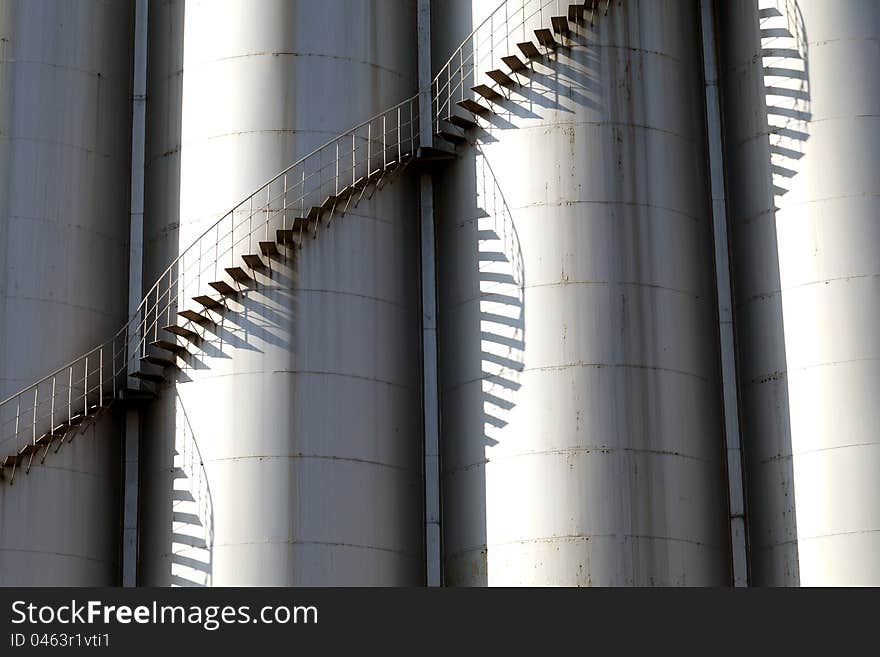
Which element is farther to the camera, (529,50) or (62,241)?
(62,241)

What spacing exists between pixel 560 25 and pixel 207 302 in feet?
33.8

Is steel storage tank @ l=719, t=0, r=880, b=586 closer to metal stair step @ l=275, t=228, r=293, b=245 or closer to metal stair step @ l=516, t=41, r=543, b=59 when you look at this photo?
metal stair step @ l=516, t=41, r=543, b=59

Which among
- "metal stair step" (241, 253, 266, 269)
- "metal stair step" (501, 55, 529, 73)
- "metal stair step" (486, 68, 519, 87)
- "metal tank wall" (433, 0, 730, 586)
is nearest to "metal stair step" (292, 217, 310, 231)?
"metal stair step" (241, 253, 266, 269)

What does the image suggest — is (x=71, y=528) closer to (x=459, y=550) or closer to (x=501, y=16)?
(x=459, y=550)

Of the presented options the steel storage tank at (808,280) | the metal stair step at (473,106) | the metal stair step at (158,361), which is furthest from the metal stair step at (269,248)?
the steel storage tank at (808,280)

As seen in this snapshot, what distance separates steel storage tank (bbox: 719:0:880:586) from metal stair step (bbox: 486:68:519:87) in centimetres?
552

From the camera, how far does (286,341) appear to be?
47562 millimetres

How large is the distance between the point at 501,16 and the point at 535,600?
14.3m

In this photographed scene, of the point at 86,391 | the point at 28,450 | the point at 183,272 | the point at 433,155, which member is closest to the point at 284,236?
the point at 183,272

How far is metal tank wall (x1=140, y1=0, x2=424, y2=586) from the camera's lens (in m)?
46.8

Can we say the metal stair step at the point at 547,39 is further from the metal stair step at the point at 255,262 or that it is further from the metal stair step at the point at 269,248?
the metal stair step at the point at 255,262

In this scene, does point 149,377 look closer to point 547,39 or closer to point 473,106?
point 473,106

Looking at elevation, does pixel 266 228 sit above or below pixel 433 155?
below

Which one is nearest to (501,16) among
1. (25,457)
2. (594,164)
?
(594,164)
